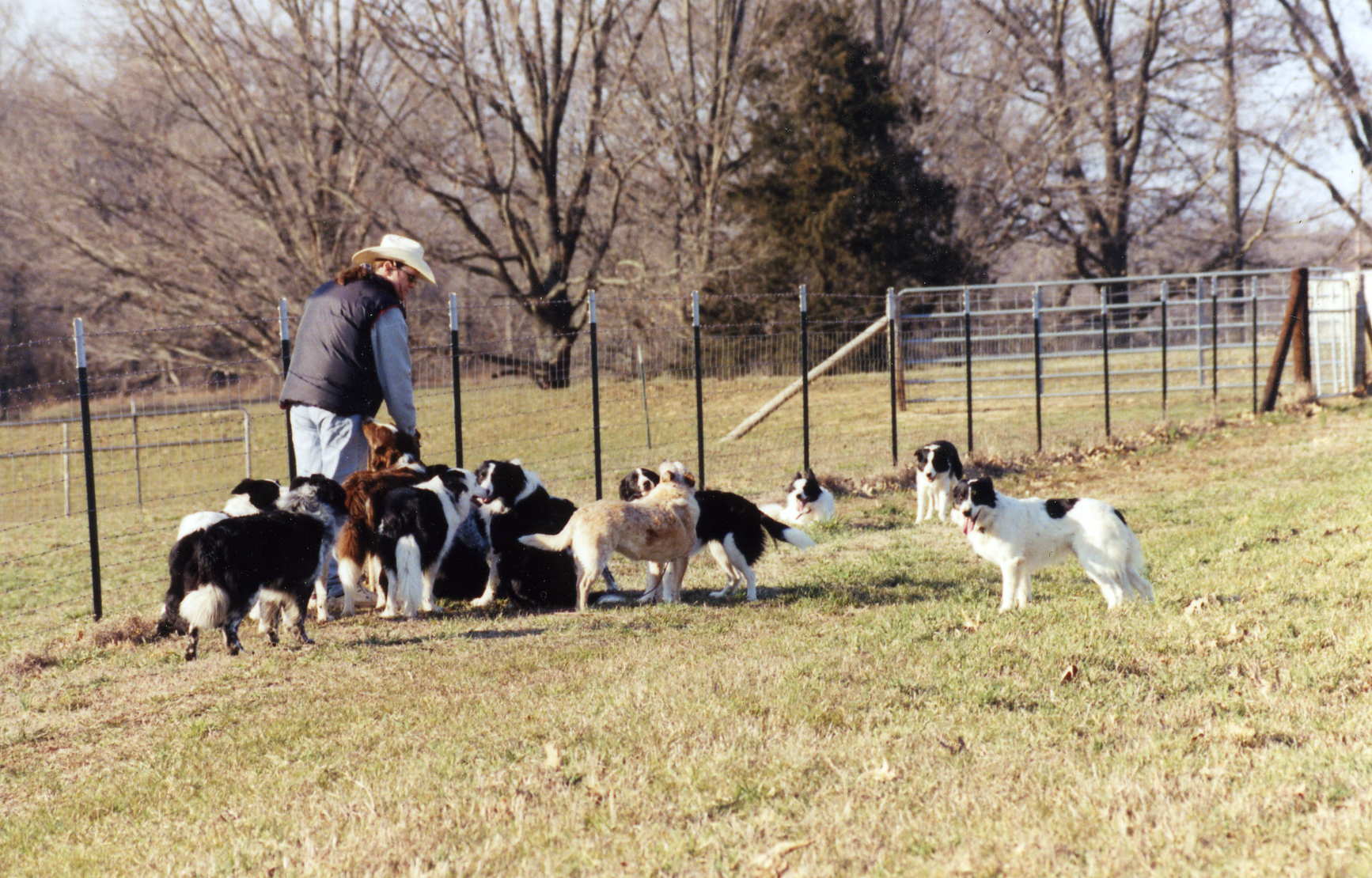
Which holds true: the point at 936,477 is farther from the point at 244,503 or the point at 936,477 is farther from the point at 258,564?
the point at 258,564

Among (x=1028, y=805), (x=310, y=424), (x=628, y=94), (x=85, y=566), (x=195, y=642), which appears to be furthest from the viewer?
(x=628, y=94)

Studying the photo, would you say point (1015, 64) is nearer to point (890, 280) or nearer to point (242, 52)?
point (890, 280)

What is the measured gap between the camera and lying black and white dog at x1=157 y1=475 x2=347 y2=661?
635 centimetres

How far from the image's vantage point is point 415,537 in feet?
24.3

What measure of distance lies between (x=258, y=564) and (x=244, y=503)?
819 mm

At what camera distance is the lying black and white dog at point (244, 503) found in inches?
269

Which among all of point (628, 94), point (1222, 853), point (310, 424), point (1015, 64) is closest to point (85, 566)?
point (310, 424)

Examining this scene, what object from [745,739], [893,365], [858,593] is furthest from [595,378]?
[745,739]

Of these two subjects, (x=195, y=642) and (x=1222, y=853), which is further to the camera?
(x=195, y=642)

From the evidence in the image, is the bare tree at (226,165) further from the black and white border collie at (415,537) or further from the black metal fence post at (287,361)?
the black and white border collie at (415,537)

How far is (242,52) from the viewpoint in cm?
2731

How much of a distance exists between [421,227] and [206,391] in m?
10.4

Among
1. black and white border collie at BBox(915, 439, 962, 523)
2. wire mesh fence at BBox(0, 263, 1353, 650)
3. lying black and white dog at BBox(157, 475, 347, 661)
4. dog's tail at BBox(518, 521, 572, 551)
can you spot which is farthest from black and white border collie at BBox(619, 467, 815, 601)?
black and white border collie at BBox(915, 439, 962, 523)

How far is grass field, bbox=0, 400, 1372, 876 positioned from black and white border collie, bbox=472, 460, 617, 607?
329 millimetres
